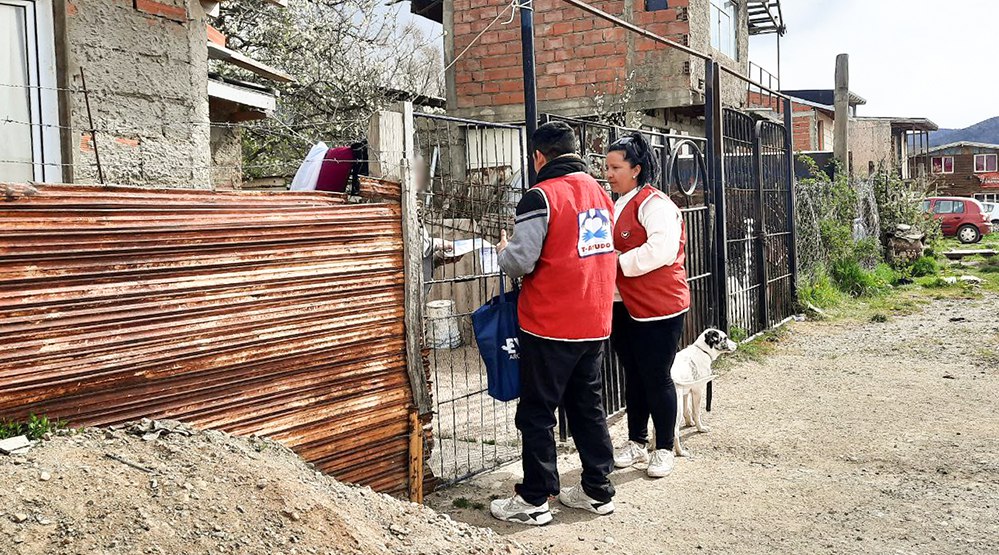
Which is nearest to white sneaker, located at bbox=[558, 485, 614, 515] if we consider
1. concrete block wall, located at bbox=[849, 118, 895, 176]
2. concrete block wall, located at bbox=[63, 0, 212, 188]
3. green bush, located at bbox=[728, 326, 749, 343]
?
concrete block wall, located at bbox=[63, 0, 212, 188]

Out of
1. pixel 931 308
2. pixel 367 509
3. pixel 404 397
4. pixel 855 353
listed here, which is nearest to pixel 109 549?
pixel 367 509

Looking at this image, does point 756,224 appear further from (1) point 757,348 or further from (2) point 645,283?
(2) point 645,283

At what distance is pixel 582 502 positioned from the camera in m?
4.65

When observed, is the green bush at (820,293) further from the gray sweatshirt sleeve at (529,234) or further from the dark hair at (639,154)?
the gray sweatshirt sleeve at (529,234)

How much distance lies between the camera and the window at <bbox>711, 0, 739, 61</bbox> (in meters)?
18.1

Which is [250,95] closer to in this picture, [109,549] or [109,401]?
[109,401]

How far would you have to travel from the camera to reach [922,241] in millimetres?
18031

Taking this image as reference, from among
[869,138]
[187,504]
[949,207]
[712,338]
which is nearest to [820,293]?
[712,338]

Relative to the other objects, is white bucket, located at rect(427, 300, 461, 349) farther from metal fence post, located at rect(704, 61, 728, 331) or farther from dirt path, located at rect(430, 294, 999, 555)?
dirt path, located at rect(430, 294, 999, 555)

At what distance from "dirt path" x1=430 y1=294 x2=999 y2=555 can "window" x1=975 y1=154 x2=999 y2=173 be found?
52.2 meters

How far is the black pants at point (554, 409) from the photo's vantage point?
4340 millimetres

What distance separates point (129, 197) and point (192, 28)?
8.64 feet

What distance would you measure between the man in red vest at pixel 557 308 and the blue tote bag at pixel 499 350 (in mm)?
185

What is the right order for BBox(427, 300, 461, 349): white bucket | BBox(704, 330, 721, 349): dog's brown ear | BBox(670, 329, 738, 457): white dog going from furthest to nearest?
BBox(427, 300, 461, 349): white bucket < BBox(704, 330, 721, 349): dog's brown ear < BBox(670, 329, 738, 457): white dog
